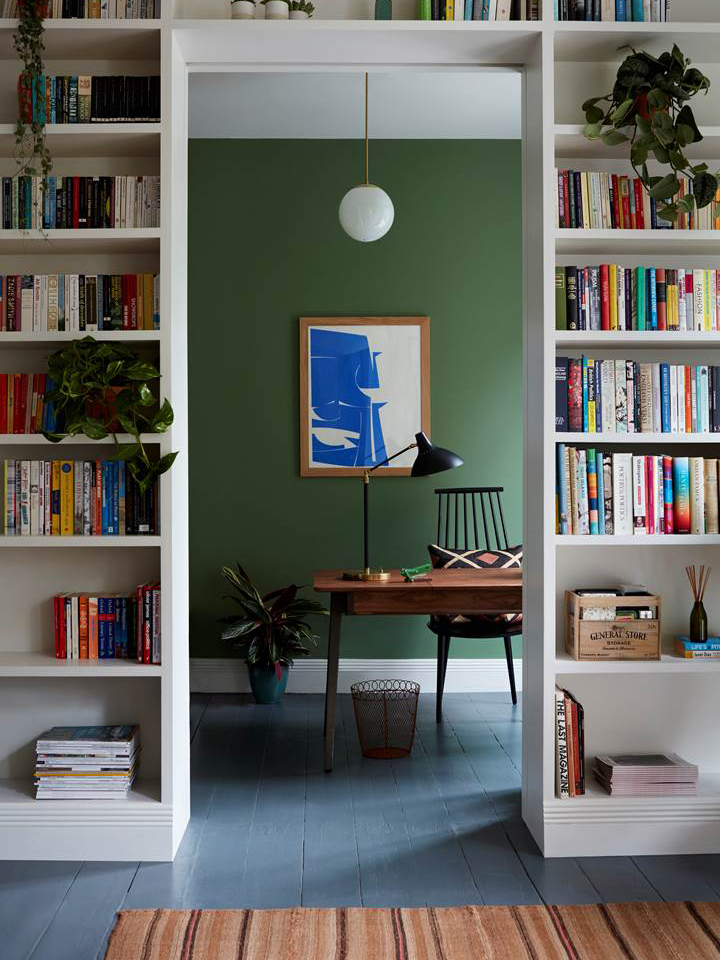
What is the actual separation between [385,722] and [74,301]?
2084mm

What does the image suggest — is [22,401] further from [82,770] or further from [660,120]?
[660,120]

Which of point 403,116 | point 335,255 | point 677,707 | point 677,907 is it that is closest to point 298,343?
point 335,255

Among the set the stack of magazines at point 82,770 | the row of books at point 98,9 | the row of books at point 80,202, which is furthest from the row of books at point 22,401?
the row of books at point 98,9

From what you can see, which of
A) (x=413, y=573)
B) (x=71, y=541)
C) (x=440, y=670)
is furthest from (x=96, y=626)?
(x=440, y=670)

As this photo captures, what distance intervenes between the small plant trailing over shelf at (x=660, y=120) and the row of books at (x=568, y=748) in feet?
4.93

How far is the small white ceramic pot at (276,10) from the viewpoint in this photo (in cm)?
276

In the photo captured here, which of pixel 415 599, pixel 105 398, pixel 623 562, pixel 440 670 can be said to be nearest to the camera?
pixel 105 398

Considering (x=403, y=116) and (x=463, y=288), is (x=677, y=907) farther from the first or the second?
(x=403, y=116)

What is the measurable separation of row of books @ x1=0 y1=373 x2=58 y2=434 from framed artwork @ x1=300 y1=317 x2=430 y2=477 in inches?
84.7

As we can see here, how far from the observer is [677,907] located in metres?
2.43

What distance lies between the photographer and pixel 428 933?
230cm

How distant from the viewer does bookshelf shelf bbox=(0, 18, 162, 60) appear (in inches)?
107

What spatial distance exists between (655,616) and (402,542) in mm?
2196

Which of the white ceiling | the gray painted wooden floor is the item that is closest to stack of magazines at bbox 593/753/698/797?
the gray painted wooden floor
